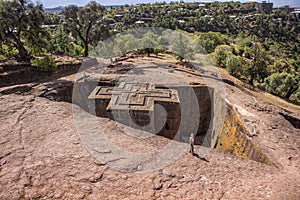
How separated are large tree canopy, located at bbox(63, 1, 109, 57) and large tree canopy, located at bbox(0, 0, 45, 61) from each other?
15.2ft

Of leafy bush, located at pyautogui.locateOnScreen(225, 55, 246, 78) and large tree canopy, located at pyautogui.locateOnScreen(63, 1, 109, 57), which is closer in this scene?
large tree canopy, located at pyautogui.locateOnScreen(63, 1, 109, 57)

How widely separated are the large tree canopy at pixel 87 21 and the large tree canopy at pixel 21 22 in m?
4.63

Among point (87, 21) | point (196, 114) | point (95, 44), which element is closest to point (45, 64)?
point (87, 21)

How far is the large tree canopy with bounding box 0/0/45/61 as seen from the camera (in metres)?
14.4

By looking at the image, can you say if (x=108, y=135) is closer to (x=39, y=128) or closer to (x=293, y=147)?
(x=39, y=128)

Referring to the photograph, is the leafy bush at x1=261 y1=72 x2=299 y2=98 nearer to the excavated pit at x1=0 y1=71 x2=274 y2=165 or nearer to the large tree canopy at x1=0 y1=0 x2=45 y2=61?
the excavated pit at x1=0 y1=71 x2=274 y2=165

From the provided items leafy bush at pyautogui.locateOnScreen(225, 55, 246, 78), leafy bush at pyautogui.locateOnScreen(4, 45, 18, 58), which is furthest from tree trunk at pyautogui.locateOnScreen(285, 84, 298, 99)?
leafy bush at pyautogui.locateOnScreen(4, 45, 18, 58)

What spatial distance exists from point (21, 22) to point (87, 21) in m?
6.62

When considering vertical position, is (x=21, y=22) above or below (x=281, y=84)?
above

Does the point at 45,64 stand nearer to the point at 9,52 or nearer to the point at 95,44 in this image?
the point at 9,52

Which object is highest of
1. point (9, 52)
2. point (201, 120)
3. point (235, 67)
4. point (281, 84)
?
point (9, 52)

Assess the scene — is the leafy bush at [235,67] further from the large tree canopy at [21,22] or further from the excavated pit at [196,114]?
the large tree canopy at [21,22]

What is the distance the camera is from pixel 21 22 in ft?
49.7

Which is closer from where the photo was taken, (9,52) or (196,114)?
(196,114)
